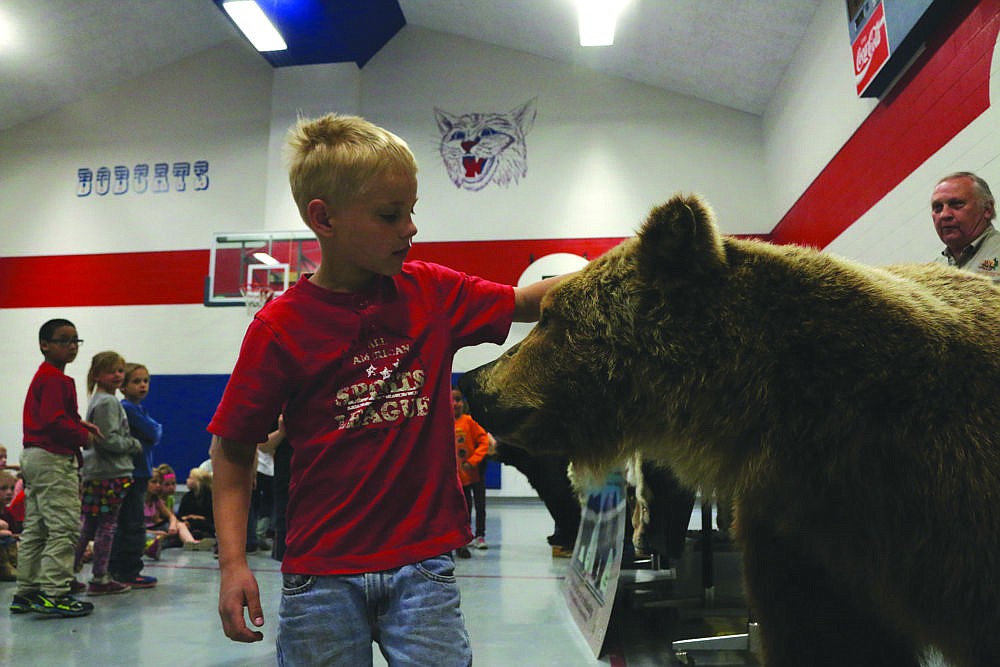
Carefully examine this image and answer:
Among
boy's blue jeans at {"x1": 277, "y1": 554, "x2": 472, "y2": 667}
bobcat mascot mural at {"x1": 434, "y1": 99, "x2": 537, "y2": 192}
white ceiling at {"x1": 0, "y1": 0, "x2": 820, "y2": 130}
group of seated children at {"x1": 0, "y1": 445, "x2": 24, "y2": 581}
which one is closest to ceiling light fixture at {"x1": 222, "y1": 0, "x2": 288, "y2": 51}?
white ceiling at {"x1": 0, "y1": 0, "x2": 820, "y2": 130}

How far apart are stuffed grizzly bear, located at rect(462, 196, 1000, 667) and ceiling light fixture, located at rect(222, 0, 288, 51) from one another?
1010 cm

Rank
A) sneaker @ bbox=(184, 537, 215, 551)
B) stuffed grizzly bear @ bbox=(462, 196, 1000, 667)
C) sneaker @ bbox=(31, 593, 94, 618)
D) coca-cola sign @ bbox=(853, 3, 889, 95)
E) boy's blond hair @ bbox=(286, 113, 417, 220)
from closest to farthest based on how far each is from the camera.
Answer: stuffed grizzly bear @ bbox=(462, 196, 1000, 667)
boy's blond hair @ bbox=(286, 113, 417, 220)
sneaker @ bbox=(31, 593, 94, 618)
coca-cola sign @ bbox=(853, 3, 889, 95)
sneaker @ bbox=(184, 537, 215, 551)

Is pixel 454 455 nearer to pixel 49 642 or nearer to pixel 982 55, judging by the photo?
pixel 49 642

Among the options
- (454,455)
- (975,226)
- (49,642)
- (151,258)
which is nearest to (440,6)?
(151,258)

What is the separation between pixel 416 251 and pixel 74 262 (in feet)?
20.1

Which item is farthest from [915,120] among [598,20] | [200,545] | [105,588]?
[200,545]

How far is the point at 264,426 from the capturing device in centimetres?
140

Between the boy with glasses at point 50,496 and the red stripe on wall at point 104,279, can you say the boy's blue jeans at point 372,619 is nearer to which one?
the boy with glasses at point 50,496

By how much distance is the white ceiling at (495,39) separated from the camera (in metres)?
9.21

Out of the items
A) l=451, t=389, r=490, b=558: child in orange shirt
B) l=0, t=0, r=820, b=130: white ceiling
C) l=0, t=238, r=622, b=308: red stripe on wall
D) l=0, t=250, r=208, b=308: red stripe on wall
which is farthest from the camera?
l=0, t=250, r=208, b=308: red stripe on wall

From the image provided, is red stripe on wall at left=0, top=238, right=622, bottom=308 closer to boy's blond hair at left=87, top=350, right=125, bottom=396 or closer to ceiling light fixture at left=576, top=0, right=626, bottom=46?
ceiling light fixture at left=576, top=0, right=626, bottom=46

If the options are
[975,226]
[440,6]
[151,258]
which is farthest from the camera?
[151,258]

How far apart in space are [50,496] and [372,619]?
3.89m

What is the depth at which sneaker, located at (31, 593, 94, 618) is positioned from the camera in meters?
4.14
